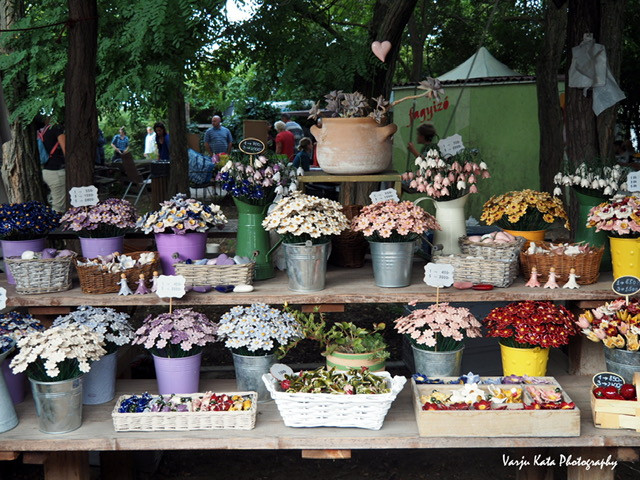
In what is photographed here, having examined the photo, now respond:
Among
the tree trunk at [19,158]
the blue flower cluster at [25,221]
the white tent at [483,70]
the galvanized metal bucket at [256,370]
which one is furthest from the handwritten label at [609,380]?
the white tent at [483,70]

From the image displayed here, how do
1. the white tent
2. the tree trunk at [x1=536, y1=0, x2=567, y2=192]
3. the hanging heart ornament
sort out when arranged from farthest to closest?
the white tent < the tree trunk at [x1=536, y1=0, x2=567, y2=192] < the hanging heart ornament

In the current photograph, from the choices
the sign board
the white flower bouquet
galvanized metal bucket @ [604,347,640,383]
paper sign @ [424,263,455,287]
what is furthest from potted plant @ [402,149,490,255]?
the white flower bouquet

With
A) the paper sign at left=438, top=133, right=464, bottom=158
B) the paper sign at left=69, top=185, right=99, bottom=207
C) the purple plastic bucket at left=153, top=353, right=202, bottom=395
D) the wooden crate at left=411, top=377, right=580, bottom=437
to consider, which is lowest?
the wooden crate at left=411, top=377, right=580, bottom=437

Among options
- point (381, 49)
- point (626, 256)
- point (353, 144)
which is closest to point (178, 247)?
point (353, 144)

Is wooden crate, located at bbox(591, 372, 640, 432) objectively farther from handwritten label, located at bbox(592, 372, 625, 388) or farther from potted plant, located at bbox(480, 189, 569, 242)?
potted plant, located at bbox(480, 189, 569, 242)

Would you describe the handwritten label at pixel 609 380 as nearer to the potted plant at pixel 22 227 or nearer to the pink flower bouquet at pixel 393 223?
the pink flower bouquet at pixel 393 223

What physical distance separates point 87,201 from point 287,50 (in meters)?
2.85

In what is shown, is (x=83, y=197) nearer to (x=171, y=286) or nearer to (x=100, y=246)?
(x=100, y=246)

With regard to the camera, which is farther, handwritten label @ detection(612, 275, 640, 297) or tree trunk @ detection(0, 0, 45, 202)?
tree trunk @ detection(0, 0, 45, 202)

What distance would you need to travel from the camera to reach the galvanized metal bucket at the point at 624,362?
9.91 ft

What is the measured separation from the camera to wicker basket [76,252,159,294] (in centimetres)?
320

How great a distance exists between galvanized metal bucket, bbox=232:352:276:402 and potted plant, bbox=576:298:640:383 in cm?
146

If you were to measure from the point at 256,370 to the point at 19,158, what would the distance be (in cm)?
366

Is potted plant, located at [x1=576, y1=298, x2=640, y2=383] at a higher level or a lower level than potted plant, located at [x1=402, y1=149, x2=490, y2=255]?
lower
